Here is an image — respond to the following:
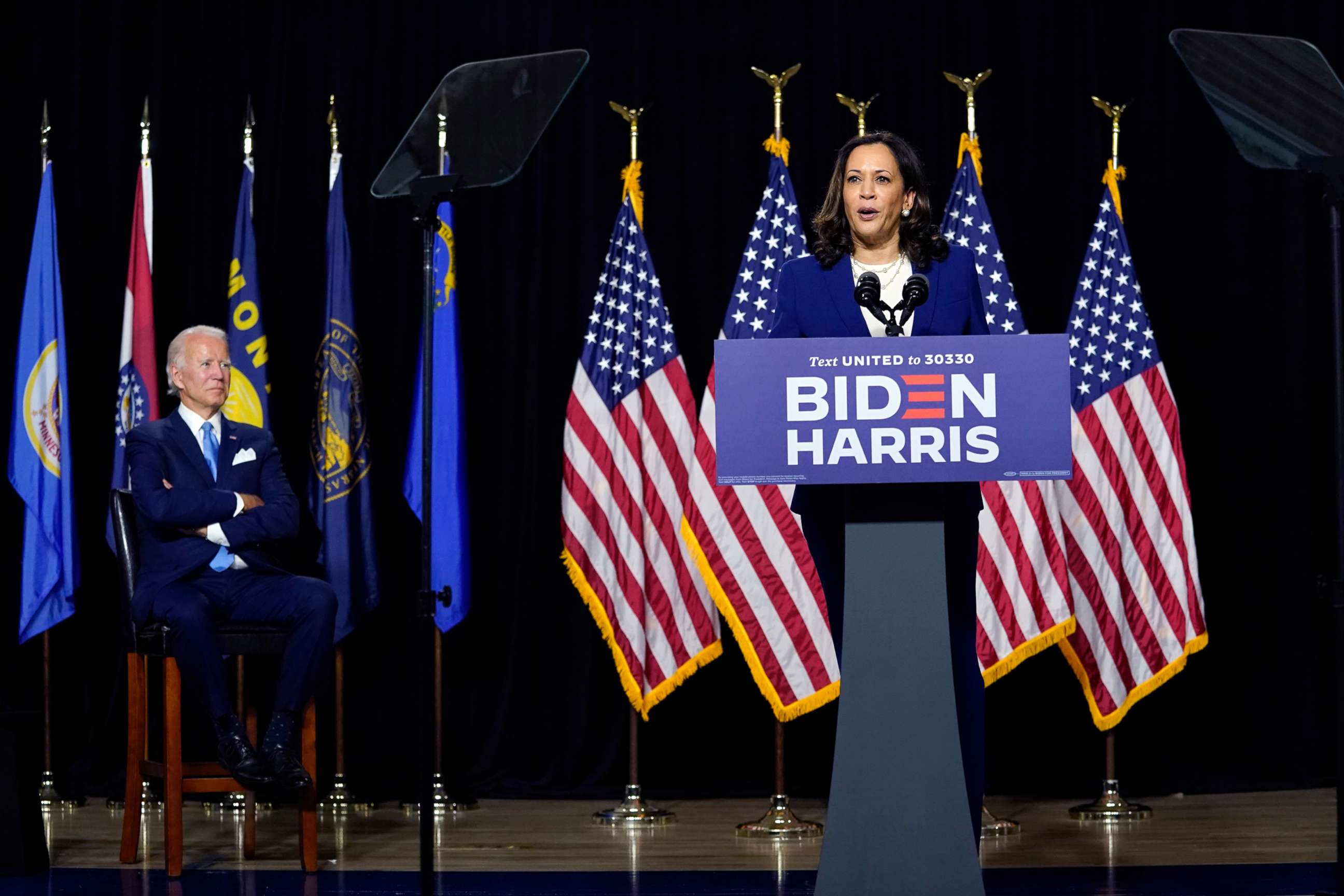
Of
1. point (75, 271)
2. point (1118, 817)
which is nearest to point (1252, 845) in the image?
point (1118, 817)

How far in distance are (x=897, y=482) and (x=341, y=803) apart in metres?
3.14

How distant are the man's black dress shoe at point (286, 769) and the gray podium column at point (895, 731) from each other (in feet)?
5.52

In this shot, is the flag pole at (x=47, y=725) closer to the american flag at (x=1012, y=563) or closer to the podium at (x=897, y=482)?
the american flag at (x=1012, y=563)

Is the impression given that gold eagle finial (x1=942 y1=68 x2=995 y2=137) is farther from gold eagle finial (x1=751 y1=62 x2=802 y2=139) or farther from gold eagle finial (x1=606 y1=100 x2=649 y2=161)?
gold eagle finial (x1=606 y1=100 x2=649 y2=161)

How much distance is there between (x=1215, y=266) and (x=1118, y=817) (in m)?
1.92

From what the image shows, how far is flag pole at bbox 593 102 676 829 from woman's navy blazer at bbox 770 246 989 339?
222cm

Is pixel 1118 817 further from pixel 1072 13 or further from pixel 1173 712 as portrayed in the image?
pixel 1072 13

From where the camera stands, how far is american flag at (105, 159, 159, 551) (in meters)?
4.91

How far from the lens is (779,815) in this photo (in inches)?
173

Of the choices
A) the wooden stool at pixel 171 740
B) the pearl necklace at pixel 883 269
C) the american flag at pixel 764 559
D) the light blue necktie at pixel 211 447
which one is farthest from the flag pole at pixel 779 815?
the pearl necklace at pixel 883 269

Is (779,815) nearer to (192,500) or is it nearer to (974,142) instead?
(192,500)

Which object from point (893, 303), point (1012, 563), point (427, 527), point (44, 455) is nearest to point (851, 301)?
point (893, 303)

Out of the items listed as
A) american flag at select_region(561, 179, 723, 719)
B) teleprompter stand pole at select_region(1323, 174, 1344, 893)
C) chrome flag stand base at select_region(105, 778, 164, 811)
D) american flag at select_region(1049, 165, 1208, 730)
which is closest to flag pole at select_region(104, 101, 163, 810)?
chrome flag stand base at select_region(105, 778, 164, 811)

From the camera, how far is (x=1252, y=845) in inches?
156
